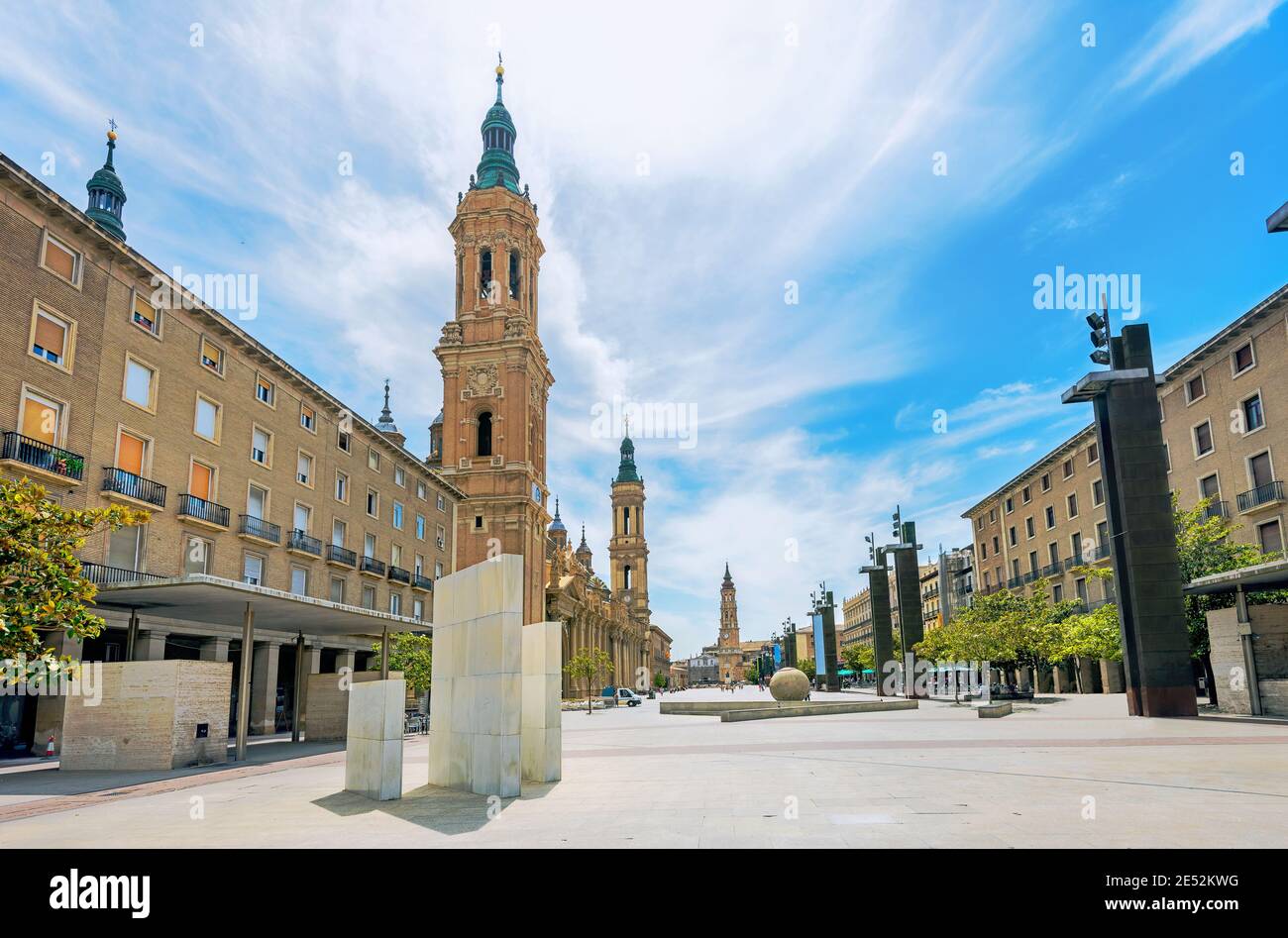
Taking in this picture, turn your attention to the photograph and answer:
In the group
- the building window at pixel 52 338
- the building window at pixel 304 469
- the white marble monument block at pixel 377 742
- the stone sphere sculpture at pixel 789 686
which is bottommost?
the stone sphere sculpture at pixel 789 686

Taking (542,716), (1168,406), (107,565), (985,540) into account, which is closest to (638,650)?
(985,540)

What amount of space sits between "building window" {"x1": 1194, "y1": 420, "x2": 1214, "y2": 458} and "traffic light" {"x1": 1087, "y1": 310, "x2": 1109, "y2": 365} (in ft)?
63.0

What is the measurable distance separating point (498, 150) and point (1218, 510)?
59.2m

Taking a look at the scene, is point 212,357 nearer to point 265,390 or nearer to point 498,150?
point 265,390

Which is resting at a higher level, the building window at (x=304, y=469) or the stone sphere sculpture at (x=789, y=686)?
the building window at (x=304, y=469)

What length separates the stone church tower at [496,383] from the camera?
6128cm

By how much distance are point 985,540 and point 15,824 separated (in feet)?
245

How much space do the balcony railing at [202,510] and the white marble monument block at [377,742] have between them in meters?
18.8

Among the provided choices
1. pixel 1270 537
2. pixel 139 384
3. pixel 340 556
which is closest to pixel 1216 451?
pixel 1270 537

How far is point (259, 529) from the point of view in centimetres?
3247

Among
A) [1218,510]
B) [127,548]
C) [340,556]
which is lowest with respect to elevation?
[127,548]

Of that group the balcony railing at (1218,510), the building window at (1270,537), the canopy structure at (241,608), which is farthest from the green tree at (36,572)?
the balcony railing at (1218,510)

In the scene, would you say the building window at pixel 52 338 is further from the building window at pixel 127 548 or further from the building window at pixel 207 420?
the building window at pixel 207 420

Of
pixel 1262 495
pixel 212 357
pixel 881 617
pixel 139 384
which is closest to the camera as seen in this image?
pixel 139 384
